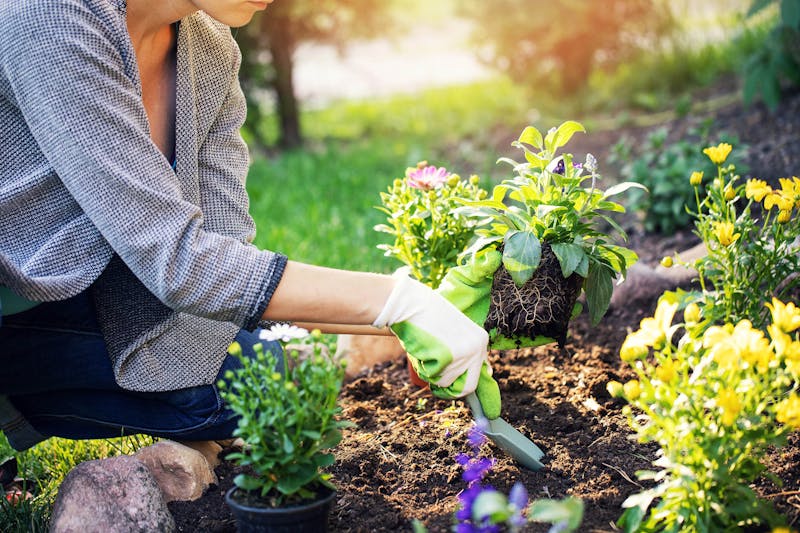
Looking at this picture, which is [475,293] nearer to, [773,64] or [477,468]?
[477,468]

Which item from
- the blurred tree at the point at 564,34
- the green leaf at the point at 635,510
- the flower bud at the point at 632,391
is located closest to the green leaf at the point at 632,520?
the green leaf at the point at 635,510

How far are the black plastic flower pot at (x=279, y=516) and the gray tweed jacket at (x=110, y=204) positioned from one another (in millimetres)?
303

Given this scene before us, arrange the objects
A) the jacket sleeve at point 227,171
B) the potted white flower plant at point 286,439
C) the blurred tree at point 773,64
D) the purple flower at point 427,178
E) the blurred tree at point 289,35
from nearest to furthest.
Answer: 1. the potted white flower plant at point 286,439
2. the jacket sleeve at point 227,171
3. the purple flower at point 427,178
4. the blurred tree at point 773,64
5. the blurred tree at point 289,35

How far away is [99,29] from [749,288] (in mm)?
1464

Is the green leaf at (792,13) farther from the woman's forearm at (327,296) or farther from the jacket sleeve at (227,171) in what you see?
the woman's forearm at (327,296)

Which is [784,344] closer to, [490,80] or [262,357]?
[262,357]

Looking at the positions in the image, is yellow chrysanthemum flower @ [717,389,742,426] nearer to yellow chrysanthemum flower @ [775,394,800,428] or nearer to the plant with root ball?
yellow chrysanthemum flower @ [775,394,800,428]

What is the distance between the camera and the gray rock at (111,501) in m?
1.68

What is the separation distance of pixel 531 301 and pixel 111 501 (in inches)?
36.0

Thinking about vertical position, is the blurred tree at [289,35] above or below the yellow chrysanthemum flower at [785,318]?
below

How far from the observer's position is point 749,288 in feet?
6.63

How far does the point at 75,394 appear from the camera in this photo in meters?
2.03

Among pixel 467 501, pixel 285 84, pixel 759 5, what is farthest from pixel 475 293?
pixel 285 84

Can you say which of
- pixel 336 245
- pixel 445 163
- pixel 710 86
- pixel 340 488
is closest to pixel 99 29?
pixel 340 488
